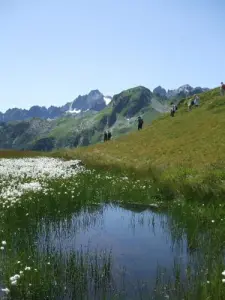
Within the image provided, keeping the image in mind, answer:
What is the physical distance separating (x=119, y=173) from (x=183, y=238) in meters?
16.7

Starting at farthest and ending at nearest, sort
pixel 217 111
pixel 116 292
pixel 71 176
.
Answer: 1. pixel 217 111
2. pixel 71 176
3. pixel 116 292

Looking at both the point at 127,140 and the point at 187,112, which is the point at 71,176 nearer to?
the point at 127,140

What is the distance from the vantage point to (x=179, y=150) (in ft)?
129

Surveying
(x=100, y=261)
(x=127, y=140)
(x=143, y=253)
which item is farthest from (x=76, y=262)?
(x=127, y=140)

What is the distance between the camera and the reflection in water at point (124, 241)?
11.9m

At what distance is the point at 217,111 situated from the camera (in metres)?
53.5

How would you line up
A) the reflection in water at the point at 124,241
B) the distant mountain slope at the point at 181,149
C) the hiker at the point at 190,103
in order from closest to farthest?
the reflection in water at the point at 124,241 → the distant mountain slope at the point at 181,149 → the hiker at the point at 190,103

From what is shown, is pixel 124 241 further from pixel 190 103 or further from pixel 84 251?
pixel 190 103

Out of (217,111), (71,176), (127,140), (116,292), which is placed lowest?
(116,292)

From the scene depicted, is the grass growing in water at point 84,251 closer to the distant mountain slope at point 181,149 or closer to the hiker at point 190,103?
the distant mountain slope at point 181,149

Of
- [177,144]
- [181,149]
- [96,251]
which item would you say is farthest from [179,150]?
[96,251]

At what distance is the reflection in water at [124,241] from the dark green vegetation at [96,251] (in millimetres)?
55

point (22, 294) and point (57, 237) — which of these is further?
point (57, 237)

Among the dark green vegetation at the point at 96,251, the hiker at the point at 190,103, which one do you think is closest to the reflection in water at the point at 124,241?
the dark green vegetation at the point at 96,251
